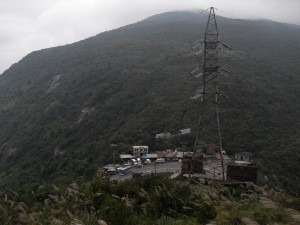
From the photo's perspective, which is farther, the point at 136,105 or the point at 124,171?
the point at 136,105

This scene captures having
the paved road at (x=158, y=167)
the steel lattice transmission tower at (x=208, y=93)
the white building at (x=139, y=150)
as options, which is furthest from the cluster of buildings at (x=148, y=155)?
the steel lattice transmission tower at (x=208, y=93)

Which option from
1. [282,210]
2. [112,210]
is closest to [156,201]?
[112,210]

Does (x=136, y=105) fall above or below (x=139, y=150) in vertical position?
above

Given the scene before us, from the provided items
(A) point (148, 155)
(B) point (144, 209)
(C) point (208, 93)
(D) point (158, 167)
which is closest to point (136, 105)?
(A) point (148, 155)

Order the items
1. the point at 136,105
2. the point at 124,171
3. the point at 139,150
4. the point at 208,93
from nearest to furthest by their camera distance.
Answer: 1. the point at 208,93
2. the point at 124,171
3. the point at 139,150
4. the point at 136,105

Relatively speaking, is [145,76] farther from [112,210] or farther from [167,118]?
[112,210]

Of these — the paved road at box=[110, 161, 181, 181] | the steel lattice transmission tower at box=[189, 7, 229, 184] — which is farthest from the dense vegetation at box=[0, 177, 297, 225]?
the paved road at box=[110, 161, 181, 181]

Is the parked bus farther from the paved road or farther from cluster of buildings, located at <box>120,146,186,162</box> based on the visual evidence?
cluster of buildings, located at <box>120,146,186,162</box>

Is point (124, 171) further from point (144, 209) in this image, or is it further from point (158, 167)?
point (144, 209)
